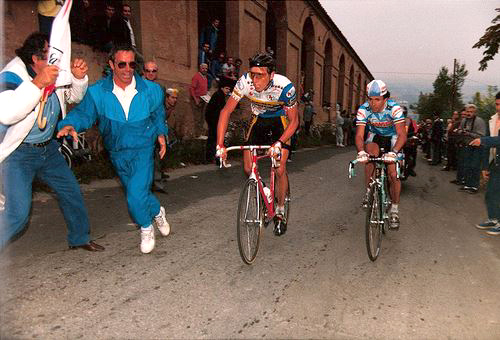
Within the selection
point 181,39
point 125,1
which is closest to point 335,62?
point 181,39

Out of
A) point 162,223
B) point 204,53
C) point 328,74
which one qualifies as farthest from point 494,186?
point 328,74

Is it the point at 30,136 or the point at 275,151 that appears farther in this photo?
the point at 275,151

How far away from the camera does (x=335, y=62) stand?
112 feet

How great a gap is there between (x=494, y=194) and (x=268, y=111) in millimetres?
3772

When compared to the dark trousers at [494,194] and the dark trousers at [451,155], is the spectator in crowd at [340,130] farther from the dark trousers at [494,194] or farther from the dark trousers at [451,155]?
the dark trousers at [494,194]

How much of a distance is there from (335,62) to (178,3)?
82.5ft

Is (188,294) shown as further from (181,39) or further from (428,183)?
(181,39)

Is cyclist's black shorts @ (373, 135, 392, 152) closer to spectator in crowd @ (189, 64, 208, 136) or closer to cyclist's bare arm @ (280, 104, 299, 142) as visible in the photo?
cyclist's bare arm @ (280, 104, 299, 142)

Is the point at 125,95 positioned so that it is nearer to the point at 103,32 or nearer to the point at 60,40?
the point at 60,40

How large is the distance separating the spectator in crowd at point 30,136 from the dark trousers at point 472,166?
358 inches

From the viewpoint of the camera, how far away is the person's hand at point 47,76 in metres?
2.68

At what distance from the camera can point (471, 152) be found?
29.7 feet

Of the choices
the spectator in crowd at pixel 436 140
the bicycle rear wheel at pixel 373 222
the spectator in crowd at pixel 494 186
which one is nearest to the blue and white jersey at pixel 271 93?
→ the bicycle rear wheel at pixel 373 222

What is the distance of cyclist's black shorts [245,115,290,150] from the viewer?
4.55 m
